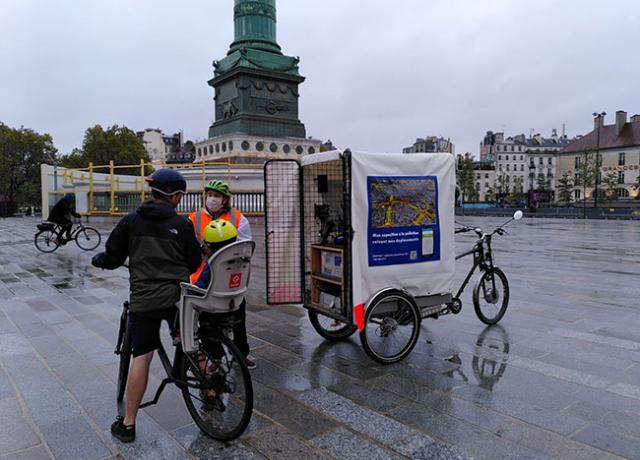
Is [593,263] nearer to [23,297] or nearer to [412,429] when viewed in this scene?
[412,429]

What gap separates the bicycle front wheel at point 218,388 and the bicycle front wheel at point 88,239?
38.7ft

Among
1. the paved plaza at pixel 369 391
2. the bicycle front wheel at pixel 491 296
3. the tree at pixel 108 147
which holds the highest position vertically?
the tree at pixel 108 147

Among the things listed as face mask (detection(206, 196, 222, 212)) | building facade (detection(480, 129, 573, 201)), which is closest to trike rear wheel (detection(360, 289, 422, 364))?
face mask (detection(206, 196, 222, 212))

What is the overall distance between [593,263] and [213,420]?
10734 millimetres

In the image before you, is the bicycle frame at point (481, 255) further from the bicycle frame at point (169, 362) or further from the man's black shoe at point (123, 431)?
the man's black shoe at point (123, 431)

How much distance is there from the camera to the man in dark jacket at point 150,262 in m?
3.05

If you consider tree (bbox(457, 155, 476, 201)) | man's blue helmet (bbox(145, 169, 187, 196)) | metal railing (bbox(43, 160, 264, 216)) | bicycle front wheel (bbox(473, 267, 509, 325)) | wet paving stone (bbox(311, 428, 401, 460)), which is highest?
tree (bbox(457, 155, 476, 201))

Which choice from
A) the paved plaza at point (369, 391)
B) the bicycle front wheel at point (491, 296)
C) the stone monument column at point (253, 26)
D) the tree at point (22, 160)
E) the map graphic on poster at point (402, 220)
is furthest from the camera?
the tree at point (22, 160)

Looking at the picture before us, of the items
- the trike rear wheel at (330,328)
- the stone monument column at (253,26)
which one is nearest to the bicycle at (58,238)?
the trike rear wheel at (330,328)

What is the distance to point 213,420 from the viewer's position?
3.34 m

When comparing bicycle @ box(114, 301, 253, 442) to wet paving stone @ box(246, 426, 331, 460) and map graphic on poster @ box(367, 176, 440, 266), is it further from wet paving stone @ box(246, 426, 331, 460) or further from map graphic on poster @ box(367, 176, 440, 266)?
map graphic on poster @ box(367, 176, 440, 266)

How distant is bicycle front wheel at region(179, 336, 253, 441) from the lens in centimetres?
307

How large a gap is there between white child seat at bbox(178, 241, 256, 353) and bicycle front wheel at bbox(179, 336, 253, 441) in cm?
16

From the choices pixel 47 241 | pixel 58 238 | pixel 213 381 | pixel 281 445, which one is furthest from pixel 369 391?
pixel 47 241
